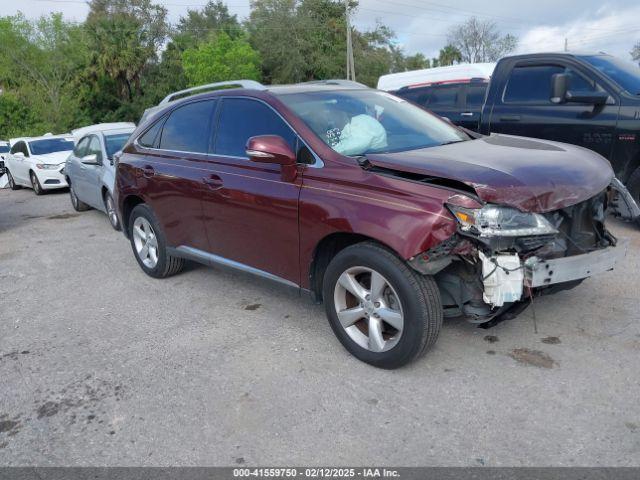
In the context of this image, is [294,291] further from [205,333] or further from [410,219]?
[410,219]

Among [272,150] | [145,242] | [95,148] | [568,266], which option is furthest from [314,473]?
[95,148]

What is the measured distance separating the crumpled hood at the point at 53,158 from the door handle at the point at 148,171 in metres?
9.35

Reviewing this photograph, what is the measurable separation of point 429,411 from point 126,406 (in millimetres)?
1794

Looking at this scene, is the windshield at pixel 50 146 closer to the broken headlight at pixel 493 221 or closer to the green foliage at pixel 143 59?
the broken headlight at pixel 493 221

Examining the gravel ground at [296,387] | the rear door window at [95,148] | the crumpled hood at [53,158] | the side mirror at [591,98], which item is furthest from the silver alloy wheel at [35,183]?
the side mirror at [591,98]

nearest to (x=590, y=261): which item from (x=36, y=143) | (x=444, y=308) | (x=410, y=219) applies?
(x=444, y=308)

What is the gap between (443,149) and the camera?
4.00m

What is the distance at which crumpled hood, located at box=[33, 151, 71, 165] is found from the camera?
13.6 m

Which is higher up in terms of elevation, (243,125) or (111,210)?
(243,125)

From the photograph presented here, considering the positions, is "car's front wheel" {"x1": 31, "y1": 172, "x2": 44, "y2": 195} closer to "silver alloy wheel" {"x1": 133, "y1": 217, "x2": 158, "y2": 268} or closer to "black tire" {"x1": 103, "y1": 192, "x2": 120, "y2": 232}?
"black tire" {"x1": 103, "y1": 192, "x2": 120, "y2": 232}

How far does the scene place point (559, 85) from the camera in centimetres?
637

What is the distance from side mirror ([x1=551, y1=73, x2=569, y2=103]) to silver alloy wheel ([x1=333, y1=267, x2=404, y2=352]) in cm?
412

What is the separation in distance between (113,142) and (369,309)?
271 inches

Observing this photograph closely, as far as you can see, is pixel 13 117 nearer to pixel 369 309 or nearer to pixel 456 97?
pixel 456 97
